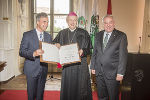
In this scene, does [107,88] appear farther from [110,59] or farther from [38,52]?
[38,52]

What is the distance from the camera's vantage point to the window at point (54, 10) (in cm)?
652

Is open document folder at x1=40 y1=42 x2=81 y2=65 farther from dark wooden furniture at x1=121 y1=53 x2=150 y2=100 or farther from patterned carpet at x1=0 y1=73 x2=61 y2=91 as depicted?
patterned carpet at x1=0 y1=73 x2=61 y2=91

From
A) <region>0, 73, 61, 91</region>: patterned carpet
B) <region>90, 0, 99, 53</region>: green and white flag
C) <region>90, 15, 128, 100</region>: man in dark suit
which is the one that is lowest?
<region>0, 73, 61, 91</region>: patterned carpet

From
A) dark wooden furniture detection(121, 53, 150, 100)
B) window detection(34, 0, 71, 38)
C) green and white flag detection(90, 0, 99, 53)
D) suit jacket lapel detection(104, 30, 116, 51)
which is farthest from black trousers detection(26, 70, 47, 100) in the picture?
window detection(34, 0, 71, 38)

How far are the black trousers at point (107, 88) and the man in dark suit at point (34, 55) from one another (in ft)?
2.79

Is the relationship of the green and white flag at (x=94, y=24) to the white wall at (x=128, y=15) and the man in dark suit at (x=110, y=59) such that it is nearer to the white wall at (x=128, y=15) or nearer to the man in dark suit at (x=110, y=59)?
the white wall at (x=128, y=15)

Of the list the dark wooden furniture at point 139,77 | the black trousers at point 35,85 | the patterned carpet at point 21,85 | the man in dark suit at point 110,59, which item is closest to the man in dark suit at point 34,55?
the black trousers at point 35,85

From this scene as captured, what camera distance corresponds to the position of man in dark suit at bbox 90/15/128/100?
224 cm

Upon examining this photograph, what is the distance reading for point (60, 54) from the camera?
2520 mm

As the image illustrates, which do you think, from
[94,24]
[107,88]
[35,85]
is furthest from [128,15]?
[35,85]

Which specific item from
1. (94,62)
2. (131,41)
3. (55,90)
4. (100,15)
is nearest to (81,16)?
(100,15)

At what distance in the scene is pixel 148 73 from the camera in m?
2.73

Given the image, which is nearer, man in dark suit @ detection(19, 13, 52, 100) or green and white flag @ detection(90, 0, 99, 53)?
man in dark suit @ detection(19, 13, 52, 100)

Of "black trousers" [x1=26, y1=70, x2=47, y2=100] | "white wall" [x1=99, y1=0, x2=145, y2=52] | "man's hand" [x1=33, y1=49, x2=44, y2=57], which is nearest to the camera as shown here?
"man's hand" [x1=33, y1=49, x2=44, y2=57]
